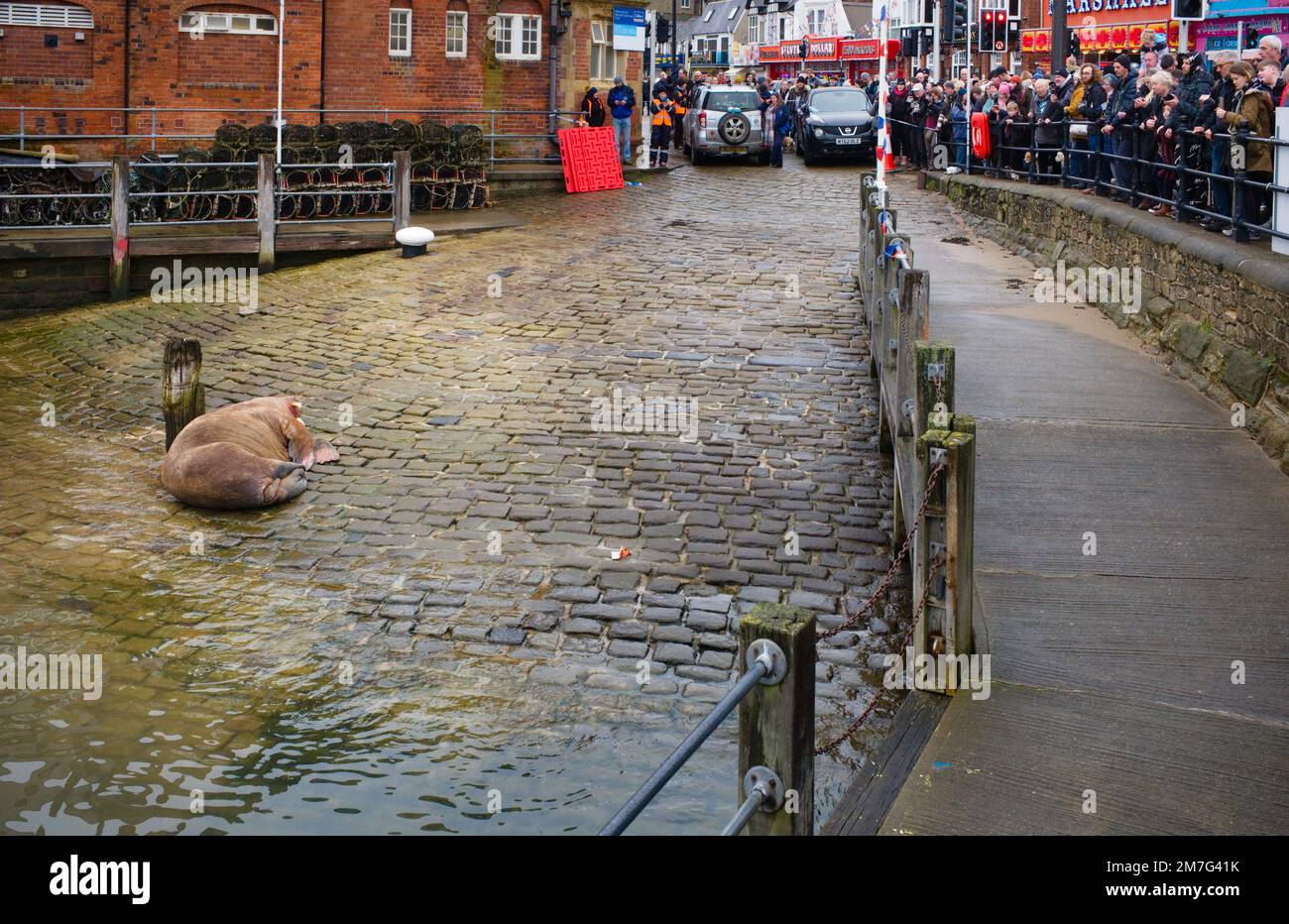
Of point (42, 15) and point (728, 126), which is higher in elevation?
point (42, 15)

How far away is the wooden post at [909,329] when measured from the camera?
8812mm

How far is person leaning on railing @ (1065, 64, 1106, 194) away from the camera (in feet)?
58.3

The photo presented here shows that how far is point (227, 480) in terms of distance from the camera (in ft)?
35.1

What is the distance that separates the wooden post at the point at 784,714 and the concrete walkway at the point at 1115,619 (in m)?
0.64

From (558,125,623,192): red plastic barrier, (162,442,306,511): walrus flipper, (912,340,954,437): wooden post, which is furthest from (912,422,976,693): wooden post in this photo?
(558,125,623,192): red plastic barrier

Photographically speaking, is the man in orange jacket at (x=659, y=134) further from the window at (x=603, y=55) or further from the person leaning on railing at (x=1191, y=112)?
the person leaning on railing at (x=1191, y=112)

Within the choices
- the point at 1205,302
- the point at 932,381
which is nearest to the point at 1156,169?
the point at 1205,302

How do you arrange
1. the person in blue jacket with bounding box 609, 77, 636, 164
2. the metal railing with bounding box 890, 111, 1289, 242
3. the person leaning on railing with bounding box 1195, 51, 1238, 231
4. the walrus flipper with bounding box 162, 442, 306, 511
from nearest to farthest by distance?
the walrus flipper with bounding box 162, 442, 306, 511, the metal railing with bounding box 890, 111, 1289, 242, the person leaning on railing with bounding box 1195, 51, 1238, 231, the person in blue jacket with bounding box 609, 77, 636, 164

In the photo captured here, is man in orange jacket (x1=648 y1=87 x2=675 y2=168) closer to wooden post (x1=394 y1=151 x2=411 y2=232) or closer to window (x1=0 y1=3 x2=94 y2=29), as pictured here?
window (x1=0 y1=3 x2=94 y2=29)

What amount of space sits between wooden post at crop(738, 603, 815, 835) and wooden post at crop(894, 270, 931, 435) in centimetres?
429

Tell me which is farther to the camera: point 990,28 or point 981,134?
point 990,28

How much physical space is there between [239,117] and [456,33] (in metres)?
4.89

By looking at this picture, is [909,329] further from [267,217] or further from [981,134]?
[981,134]

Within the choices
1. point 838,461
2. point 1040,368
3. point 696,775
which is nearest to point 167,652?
point 696,775
